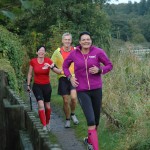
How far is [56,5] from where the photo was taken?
28500 millimetres

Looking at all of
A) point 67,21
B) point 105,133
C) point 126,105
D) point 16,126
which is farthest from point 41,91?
point 67,21

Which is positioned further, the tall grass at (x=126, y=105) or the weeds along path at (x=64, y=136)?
the weeds along path at (x=64, y=136)

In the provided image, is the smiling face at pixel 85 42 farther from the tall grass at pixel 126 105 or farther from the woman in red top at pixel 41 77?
the woman in red top at pixel 41 77

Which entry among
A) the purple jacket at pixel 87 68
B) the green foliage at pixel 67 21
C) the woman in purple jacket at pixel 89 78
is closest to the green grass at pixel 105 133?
the woman in purple jacket at pixel 89 78

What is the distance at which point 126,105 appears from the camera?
28.1 ft

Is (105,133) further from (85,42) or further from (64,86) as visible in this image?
(85,42)

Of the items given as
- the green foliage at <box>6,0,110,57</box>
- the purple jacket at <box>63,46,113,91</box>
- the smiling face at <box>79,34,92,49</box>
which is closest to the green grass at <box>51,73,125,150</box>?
the purple jacket at <box>63,46,113,91</box>

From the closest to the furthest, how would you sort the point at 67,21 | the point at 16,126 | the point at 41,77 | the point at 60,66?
the point at 16,126 → the point at 41,77 → the point at 60,66 → the point at 67,21

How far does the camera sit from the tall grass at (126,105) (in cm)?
688

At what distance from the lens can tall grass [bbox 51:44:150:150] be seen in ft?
22.6

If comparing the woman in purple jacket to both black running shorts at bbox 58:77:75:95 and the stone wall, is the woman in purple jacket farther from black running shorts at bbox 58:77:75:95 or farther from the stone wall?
black running shorts at bbox 58:77:75:95

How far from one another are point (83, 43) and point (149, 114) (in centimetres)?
195

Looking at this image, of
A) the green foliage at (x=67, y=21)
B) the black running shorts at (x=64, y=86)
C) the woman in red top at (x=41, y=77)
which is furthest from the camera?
the green foliage at (x=67, y=21)

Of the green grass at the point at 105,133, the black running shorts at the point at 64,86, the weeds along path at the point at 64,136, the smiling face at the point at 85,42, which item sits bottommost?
the weeds along path at the point at 64,136
